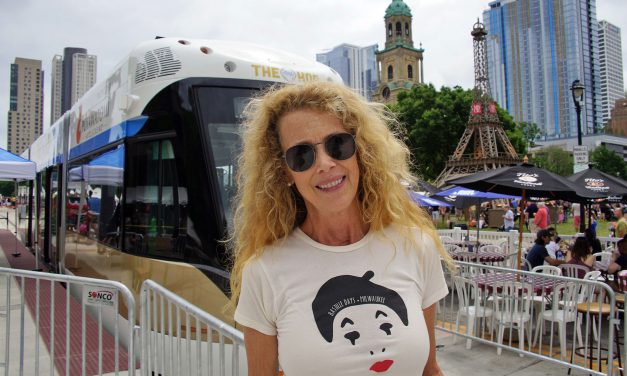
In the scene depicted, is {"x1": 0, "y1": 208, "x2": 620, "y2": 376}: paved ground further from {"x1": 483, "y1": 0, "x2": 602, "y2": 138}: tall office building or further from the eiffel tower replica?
{"x1": 483, "y1": 0, "x2": 602, "y2": 138}: tall office building

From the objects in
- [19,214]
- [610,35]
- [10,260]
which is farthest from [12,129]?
[610,35]

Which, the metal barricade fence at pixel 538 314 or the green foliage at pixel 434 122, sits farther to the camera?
the green foliage at pixel 434 122

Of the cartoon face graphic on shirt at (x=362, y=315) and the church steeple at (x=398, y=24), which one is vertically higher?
the church steeple at (x=398, y=24)

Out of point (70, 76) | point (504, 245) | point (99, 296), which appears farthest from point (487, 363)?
point (70, 76)

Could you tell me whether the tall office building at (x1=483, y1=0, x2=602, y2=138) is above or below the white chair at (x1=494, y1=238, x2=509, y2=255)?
above

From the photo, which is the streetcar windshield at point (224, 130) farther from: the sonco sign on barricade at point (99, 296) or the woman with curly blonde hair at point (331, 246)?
the woman with curly blonde hair at point (331, 246)

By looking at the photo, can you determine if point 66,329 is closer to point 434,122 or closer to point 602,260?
point 602,260

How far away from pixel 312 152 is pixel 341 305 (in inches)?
21.3

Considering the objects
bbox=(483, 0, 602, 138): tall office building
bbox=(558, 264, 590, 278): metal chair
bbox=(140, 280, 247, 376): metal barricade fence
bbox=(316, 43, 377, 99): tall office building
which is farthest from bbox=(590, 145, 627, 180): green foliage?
bbox=(140, 280, 247, 376): metal barricade fence

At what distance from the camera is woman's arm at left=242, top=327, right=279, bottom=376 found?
1612mm

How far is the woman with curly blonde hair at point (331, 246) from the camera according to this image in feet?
5.13

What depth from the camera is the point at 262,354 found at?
63.6 inches

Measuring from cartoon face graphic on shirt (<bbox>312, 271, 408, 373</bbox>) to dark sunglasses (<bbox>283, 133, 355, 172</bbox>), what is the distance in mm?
420

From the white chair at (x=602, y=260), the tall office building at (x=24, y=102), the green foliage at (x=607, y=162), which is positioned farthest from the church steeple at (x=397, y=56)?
the white chair at (x=602, y=260)
